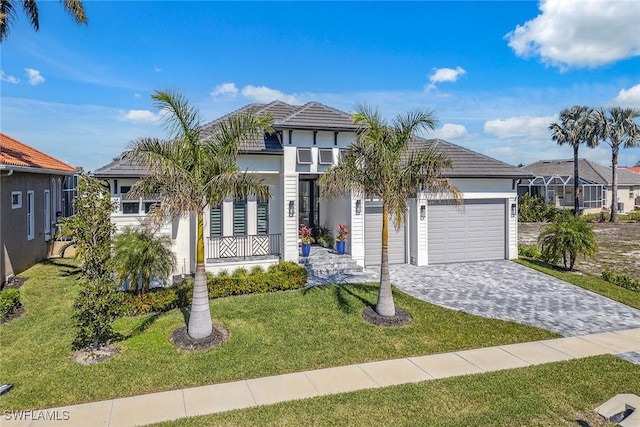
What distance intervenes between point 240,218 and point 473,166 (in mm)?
10122

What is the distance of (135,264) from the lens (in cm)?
1024

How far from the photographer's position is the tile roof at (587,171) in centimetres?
4168

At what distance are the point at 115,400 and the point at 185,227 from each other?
7121 millimetres

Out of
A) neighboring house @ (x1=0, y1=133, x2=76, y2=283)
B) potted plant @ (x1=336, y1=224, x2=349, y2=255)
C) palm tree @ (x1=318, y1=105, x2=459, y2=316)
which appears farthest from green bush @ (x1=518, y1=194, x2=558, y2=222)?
neighboring house @ (x1=0, y1=133, x2=76, y2=283)

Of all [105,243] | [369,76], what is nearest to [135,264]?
[105,243]

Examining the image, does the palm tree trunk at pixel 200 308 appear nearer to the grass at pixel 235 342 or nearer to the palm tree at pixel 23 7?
the grass at pixel 235 342

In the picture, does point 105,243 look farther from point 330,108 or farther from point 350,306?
point 330,108

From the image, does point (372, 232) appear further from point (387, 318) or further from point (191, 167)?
point (191, 167)

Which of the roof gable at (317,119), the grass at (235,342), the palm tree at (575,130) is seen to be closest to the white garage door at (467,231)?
the roof gable at (317,119)

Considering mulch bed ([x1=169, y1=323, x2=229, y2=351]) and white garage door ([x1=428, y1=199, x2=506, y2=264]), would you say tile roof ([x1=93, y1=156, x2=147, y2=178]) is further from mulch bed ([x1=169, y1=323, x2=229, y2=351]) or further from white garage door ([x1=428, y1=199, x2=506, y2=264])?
white garage door ([x1=428, y1=199, x2=506, y2=264])

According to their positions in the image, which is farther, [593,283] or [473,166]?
[473,166]

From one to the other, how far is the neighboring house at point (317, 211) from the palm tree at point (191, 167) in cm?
414

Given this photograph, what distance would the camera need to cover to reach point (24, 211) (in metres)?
14.4

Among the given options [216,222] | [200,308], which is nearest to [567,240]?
[216,222]
